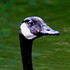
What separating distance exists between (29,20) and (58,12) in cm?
755

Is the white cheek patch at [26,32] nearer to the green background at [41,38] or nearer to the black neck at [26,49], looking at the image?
the black neck at [26,49]

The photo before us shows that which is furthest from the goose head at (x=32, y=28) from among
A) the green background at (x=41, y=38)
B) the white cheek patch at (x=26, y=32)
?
the green background at (x=41, y=38)

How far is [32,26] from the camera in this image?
493cm

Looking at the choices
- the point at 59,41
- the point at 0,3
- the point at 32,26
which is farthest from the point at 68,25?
the point at 32,26

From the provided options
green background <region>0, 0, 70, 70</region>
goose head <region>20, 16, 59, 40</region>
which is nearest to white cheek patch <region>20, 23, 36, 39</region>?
goose head <region>20, 16, 59, 40</region>

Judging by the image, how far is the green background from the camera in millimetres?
7586

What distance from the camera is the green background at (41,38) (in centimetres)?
759

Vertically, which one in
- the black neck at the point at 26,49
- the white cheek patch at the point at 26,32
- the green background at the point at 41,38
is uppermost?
the white cheek patch at the point at 26,32

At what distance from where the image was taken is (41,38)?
9742mm

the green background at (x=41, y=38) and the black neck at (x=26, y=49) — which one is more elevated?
the black neck at (x=26, y=49)

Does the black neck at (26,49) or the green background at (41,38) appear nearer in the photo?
the black neck at (26,49)

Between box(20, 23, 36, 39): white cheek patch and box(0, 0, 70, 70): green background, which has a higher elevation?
box(20, 23, 36, 39): white cheek patch

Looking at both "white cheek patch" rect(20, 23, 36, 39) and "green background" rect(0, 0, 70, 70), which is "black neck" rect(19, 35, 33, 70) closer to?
"white cheek patch" rect(20, 23, 36, 39)

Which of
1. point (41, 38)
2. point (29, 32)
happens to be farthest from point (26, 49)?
point (41, 38)
